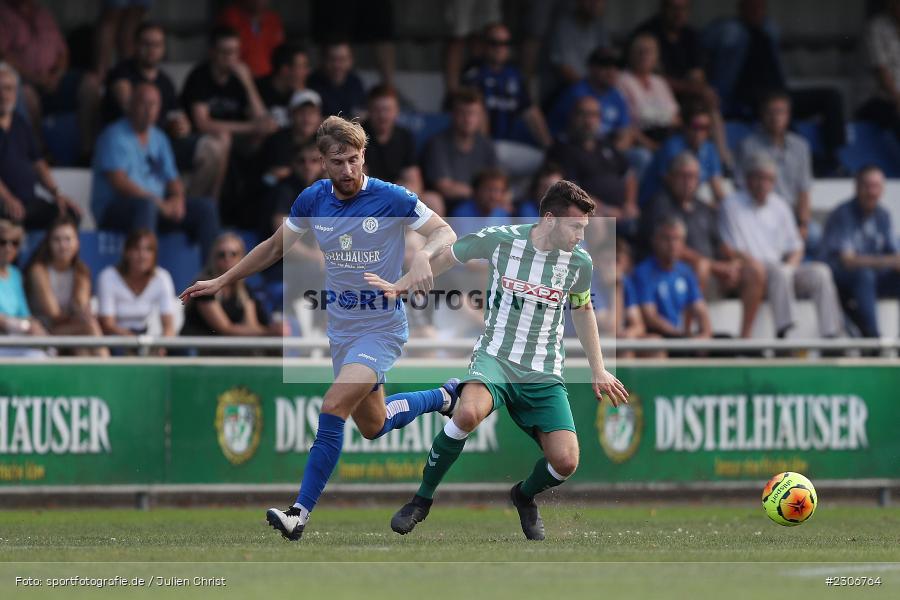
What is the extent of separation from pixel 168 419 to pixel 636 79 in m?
6.79

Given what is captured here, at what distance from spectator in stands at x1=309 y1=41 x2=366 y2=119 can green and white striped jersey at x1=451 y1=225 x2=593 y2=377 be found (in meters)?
6.42

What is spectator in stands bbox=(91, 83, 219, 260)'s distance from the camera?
13758 mm

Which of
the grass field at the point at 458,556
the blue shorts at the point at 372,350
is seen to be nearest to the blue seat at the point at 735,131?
the grass field at the point at 458,556

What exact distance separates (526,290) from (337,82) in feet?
22.3

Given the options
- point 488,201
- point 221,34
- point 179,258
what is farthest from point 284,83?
point 488,201

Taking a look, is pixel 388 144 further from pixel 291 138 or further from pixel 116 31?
pixel 116 31

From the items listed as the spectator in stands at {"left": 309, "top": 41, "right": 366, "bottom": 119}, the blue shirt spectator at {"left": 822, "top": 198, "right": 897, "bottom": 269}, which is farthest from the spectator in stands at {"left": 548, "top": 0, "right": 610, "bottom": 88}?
the blue shirt spectator at {"left": 822, "top": 198, "right": 897, "bottom": 269}

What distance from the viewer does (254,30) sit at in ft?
50.8

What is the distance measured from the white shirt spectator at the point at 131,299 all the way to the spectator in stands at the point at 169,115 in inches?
64.3

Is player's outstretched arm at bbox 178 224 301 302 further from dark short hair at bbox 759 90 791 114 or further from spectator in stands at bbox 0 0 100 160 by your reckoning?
dark short hair at bbox 759 90 791 114

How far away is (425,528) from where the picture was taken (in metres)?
9.81

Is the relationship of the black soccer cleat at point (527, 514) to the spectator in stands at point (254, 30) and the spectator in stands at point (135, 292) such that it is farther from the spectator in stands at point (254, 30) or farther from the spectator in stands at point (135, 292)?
the spectator in stands at point (254, 30)

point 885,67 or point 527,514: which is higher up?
point 885,67

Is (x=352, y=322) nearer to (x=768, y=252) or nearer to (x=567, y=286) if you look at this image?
(x=567, y=286)
